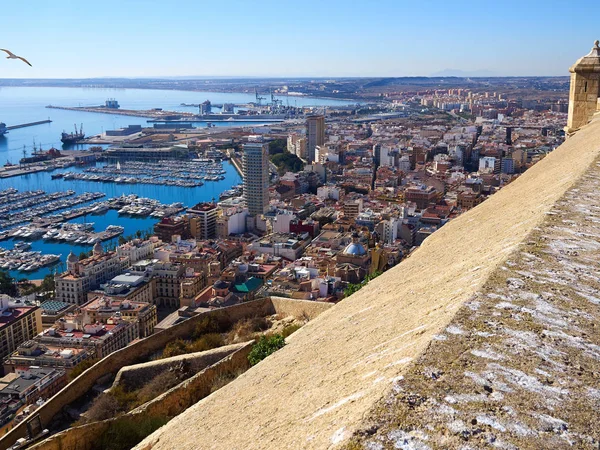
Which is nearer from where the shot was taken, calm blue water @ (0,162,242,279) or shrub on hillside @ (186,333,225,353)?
shrub on hillside @ (186,333,225,353)

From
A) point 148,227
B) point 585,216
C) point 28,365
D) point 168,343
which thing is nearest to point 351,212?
point 148,227

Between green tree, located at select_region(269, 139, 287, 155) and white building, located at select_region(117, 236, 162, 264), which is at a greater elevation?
green tree, located at select_region(269, 139, 287, 155)

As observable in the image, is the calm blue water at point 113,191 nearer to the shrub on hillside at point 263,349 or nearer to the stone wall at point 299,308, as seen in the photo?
the stone wall at point 299,308

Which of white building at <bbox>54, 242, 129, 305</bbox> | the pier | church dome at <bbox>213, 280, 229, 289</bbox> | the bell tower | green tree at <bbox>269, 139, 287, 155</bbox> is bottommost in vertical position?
white building at <bbox>54, 242, 129, 305</bbox>

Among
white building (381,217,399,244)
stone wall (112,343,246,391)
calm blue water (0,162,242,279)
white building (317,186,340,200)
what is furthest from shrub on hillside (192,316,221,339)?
white building (317,186,340,200)

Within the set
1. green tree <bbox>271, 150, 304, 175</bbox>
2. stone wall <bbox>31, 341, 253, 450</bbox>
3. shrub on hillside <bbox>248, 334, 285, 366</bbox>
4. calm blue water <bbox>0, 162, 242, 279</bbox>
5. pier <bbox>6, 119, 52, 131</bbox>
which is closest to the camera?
stone wall <bbox>31, 341, 253, 450</bbox>

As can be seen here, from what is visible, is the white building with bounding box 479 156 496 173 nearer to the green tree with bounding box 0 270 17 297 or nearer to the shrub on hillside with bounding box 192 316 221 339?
the green tree with bounding box 0 270 17 297

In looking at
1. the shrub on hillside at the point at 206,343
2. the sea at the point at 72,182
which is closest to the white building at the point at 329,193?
the sea at the point at 72,182

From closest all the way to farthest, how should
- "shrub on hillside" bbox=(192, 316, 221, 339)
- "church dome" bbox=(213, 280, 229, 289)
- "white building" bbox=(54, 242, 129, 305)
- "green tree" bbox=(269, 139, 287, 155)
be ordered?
"shrub on hillside" bbox=(192, 316, 221, 339), "church dome" bbox=(213, 280, 229, 289), "white building" bbox=(54, 242, 129, 305), "green tree" bbox=(269, 139, 287, 155)
